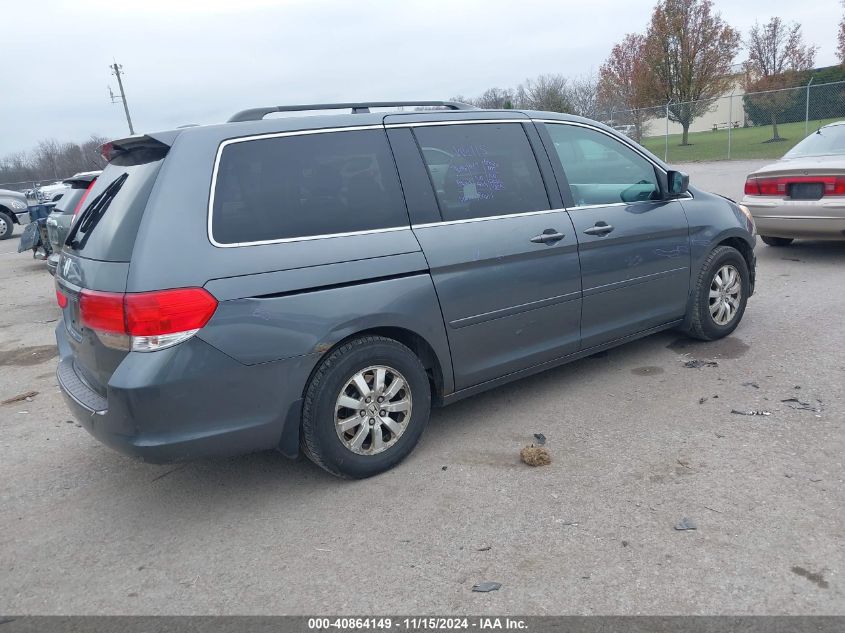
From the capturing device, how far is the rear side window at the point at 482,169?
13.3 ft

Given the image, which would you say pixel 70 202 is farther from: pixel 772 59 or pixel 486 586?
pixel 772 59

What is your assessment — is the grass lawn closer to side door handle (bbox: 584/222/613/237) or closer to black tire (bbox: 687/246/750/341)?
black tire (bbox: 687/246/750/341)

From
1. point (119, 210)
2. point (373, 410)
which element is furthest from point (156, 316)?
point (373, 410)

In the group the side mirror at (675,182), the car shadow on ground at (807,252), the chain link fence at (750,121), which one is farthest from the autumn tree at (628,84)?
the side mirror at (675,182)

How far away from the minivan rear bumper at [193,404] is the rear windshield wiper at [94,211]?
35.7 inches

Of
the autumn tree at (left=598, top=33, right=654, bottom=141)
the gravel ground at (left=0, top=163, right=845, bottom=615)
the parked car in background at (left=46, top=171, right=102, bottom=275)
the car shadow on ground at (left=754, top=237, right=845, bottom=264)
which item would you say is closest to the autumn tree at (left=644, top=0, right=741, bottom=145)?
the autumn tree at (left=598, top=33, right=654, bottom=141)

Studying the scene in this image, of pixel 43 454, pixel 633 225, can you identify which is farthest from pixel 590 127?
pixel 43 454

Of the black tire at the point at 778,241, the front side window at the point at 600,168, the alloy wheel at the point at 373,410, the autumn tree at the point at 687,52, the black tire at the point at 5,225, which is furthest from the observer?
the autumn tree at the point at 687,52

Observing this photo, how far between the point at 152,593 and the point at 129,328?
1130 millimetres

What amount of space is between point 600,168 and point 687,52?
127 ft

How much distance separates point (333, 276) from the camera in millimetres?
3480

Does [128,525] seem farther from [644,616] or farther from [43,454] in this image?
[644,616]

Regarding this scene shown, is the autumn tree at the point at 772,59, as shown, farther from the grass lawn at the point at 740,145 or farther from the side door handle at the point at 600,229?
the side door handle at the point at 600,229

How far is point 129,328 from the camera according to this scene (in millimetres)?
3100
